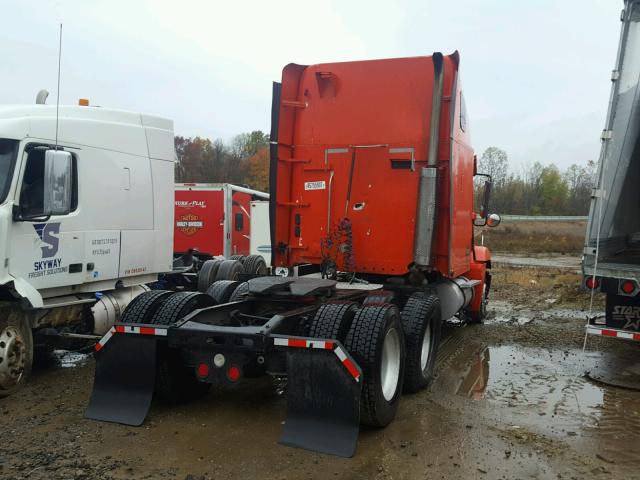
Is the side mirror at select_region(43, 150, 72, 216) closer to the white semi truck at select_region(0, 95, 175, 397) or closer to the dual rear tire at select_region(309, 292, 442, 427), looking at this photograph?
the white semi truck at select_region(0, 95, 175, 397)

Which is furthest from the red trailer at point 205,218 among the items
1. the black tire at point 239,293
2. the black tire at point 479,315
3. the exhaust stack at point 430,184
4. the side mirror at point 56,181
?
the exhaust stack at point 430,184

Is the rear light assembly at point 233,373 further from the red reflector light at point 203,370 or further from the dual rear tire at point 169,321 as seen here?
the dual rear tire at point 169,321

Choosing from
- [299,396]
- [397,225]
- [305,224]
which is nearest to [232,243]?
[305,224]

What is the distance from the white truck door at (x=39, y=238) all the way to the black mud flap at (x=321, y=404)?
10.4ft

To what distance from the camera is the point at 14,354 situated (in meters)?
5.50

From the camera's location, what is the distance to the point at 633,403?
5.63m

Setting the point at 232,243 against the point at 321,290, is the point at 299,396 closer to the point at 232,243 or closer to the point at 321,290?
the point at 321,290

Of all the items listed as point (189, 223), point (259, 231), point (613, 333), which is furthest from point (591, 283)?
point (189, 223)

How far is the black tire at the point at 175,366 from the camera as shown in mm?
4952

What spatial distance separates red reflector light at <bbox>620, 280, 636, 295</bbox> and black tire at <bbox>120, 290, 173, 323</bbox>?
16.2ft

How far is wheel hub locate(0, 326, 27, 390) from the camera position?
17.6 ft

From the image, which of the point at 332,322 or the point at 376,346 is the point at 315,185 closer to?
the point at 332,322

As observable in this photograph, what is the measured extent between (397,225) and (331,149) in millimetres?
1256

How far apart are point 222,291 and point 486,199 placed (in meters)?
4.68
